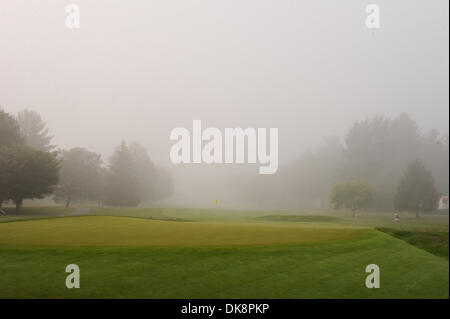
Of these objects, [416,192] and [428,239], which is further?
[416,192]

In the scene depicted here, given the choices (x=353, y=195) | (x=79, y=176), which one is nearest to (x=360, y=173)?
(x=353, y=195)

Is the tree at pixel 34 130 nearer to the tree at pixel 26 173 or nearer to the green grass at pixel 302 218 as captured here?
the tree at pixel 26 173

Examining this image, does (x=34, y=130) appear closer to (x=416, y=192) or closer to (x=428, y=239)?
(x=428, y=239)

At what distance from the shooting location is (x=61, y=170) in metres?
21.3

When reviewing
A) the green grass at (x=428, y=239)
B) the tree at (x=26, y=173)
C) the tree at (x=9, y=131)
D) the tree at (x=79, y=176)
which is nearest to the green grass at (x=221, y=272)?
the green grass at (x=428, y=239)

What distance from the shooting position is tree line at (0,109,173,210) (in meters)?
17.3

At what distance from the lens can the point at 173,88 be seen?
93.1 ft

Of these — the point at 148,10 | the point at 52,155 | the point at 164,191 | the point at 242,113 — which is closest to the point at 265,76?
the point at 242,113

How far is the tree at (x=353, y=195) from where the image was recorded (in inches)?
1024

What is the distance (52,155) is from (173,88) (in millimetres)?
13305

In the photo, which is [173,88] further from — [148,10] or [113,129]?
[148,10]

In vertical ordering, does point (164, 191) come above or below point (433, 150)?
below

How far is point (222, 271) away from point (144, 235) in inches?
234

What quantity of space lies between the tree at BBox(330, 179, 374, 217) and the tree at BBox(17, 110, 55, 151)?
24443mm
